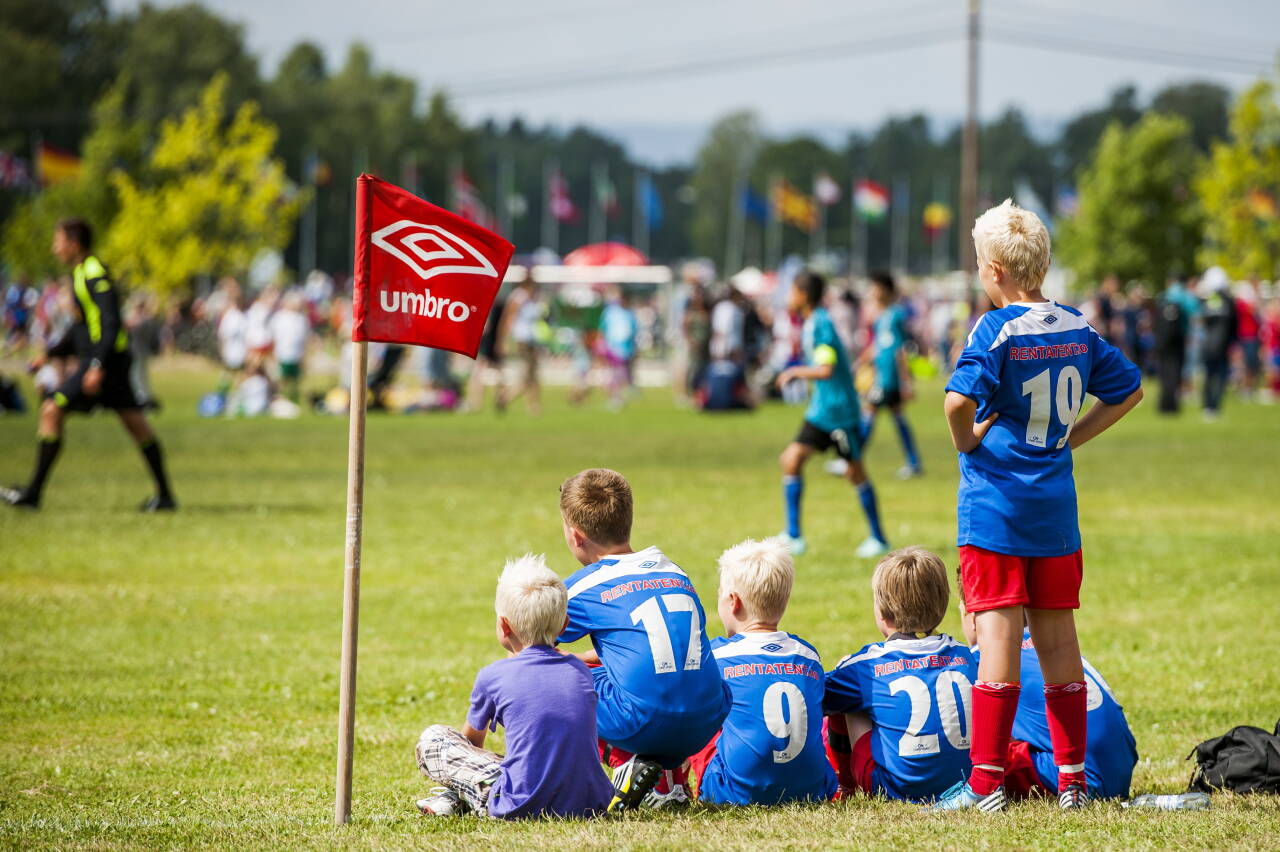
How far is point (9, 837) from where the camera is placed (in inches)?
188

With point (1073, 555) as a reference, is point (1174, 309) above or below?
above

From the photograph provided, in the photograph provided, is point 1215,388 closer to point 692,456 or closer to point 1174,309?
point 1174,309

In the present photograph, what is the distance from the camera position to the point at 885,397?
16141mm

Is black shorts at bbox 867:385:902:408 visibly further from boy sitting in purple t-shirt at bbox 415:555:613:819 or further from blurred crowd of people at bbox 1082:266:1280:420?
blurred crowd of people at bbox 1082:266:1280:420

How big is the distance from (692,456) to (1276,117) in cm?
3482

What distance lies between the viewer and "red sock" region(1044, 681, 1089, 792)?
493 centimetres

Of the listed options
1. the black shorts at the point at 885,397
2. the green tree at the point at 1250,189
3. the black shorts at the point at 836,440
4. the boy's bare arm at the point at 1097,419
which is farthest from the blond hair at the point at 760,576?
the green tree at the point at 1250,189

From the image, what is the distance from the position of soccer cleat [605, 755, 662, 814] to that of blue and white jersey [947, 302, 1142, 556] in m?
1.32

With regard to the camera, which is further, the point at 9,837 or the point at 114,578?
the point at 114,578

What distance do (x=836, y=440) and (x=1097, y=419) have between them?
20.2 feet

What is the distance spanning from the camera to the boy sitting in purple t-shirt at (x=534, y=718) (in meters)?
4.78

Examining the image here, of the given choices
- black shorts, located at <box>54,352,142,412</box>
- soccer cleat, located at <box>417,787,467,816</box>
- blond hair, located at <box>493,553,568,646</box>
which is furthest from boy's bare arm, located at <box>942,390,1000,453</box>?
black shorts, located at <box>54,352,142,412</box>

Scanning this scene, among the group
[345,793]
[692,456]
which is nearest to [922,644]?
[345,793]

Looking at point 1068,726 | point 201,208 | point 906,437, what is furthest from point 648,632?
point 201,208
